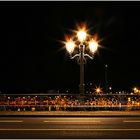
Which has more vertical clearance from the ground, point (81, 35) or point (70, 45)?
point (81, 35)

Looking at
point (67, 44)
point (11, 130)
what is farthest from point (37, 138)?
point (67, 44)

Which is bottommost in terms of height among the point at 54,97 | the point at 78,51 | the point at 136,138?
the point at 136,138

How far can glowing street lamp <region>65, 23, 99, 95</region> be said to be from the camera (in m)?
26.6

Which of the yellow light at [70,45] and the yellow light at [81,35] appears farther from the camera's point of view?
the yellow light at [81,35]

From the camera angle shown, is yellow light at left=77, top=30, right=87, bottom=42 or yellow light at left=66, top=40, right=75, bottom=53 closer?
yellow light at left=66, top=40, right=75, bottom=53

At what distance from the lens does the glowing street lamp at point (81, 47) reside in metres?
26.6

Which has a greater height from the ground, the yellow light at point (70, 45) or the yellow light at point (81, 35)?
the yellow light at point (81, 35)

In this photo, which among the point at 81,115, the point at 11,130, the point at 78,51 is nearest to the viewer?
the point at 11,130

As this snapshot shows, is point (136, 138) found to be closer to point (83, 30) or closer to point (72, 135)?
point (72, 135)

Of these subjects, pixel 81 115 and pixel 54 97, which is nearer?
pixel 81 115

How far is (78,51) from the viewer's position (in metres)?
28.2

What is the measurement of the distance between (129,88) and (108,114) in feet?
453

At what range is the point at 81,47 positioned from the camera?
89.9 feet

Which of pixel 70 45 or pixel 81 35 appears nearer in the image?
pixel 70 45
